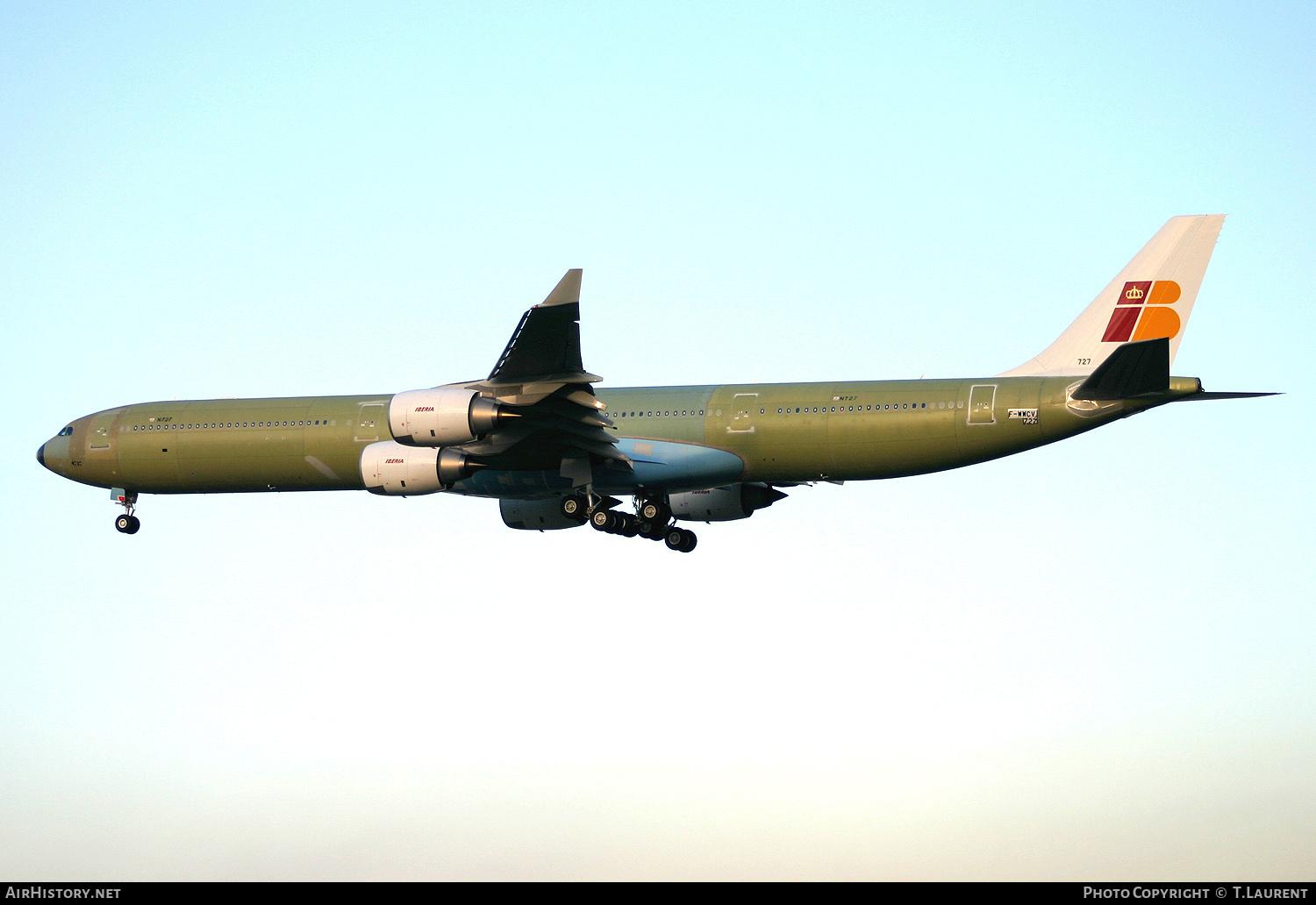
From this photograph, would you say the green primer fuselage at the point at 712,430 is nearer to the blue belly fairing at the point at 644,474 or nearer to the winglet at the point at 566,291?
the blue belly fairing at the point at 644,474

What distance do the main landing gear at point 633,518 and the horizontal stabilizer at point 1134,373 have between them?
36.6ft

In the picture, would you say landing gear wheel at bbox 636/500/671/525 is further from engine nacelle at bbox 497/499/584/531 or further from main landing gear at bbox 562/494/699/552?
engine nacelle at bbox 497/499/584/531

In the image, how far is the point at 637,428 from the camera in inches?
1401

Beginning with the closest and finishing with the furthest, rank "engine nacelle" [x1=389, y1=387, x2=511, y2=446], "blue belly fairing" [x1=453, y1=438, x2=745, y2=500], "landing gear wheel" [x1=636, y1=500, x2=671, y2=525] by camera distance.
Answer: "engine nacelle" [x1=389, y1=387, x2=511, y2=446] < "blue belly fairing" [x1=453, y1=438, x2=745, y2=500] < "landing gear wheel" [x1=636, y1=500, x2=671, y2=525]

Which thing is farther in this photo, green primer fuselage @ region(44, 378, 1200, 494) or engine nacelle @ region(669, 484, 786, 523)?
engine nacelle @ region(669, 484, 786, 523)

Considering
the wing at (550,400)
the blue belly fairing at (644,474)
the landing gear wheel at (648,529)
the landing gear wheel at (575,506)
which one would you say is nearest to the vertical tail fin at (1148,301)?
the blue belly fairing at (644,474)

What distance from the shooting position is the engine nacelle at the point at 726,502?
3841 centimetres

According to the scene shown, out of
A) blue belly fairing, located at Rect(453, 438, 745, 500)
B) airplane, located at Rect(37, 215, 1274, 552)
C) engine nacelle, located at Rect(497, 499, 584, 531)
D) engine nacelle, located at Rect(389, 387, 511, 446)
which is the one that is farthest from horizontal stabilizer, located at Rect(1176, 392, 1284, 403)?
engine nacelle, located at Rect(497, 499, 584, 531)

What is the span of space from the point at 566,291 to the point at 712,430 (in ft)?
21.3

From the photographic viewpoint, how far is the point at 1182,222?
3378cm

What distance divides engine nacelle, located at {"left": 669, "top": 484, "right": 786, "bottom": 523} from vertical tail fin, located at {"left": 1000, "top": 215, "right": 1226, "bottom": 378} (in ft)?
24.1

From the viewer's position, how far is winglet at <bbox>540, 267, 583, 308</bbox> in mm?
29578
